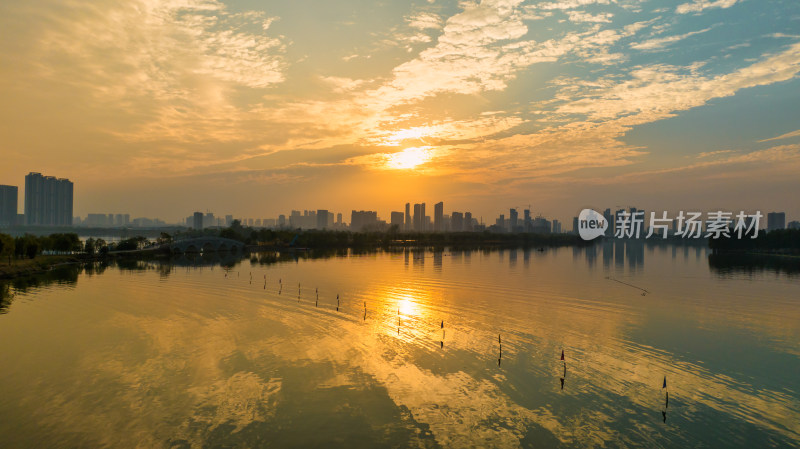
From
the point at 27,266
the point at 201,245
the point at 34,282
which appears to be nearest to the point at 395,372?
the point at 34,282

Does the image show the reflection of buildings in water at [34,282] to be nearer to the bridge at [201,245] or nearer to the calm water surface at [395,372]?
the calm water surface at [395,372]

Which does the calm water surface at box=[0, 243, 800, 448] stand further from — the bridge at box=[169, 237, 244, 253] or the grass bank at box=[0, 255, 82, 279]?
the bridge at box=[169, 237, 244, 253]

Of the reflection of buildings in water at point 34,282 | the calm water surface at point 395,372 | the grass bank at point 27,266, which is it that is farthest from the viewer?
the grass bank at point 27,266

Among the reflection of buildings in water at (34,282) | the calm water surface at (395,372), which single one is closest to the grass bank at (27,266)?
the reflection of buildings in water at (34,282)

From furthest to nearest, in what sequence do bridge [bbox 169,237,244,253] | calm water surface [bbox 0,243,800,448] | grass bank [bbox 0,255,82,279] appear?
bridge [bbox 169,237,244,253]
grass bank [bbox 0,255,82,279]
calm water surface [bbox 0,243,800,448]

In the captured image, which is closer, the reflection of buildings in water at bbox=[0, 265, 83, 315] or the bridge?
the reflection of buildings in water at bbox=[0, 265, 83, 315]

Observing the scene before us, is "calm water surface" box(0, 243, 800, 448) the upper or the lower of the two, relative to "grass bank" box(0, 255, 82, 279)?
lower

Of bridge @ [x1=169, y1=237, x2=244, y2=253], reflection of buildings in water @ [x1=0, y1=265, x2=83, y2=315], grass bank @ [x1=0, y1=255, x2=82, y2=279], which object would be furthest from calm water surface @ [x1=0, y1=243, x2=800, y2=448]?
bridge @ [x1=169, y1=237, x2=244, y2=253]
